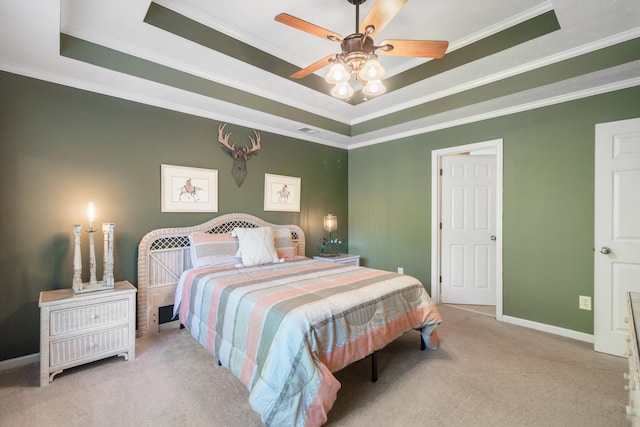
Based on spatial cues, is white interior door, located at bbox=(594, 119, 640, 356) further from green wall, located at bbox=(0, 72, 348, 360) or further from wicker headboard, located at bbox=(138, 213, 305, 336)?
wicker headboard, located at bbox=(138, 213, 305, 336)

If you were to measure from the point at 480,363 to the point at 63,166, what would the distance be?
403cm

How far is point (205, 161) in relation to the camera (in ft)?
11.4

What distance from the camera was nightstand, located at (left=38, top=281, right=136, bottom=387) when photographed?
6.94 feet

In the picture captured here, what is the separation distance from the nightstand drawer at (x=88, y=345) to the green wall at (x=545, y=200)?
3589 millimetres

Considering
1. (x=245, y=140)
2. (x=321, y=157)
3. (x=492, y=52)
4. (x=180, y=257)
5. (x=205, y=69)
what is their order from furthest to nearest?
(x=321, y=157)
(x=245, y=140)
(x=180, y=257)
(x=205, y=69)
(x=492, y=52)

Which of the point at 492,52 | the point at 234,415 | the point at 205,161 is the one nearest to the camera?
the point at 234,415

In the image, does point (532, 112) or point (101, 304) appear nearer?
point (101, 304)

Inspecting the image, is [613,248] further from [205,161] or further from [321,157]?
[205,161]

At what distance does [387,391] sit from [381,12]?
2456mm

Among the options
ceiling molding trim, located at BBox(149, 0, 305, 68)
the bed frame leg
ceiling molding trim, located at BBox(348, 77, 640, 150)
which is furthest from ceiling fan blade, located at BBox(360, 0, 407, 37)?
ceiling molding trim, located at BBox(348, 77, 640, 150)

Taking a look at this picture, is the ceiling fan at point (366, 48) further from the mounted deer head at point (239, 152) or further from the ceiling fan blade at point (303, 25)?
the mounted deer head at point (239, 152)

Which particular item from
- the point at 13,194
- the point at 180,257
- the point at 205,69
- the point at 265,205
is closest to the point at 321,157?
the point at 265,205

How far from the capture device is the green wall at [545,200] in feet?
9.35

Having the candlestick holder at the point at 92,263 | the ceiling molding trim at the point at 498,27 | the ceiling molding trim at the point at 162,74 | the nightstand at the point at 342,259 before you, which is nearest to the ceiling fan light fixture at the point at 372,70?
the ceiling molding trim at the point at 498,27
